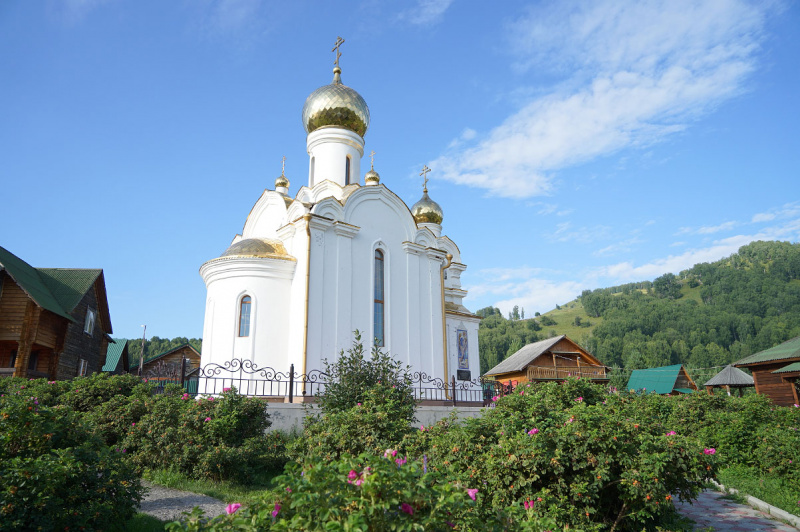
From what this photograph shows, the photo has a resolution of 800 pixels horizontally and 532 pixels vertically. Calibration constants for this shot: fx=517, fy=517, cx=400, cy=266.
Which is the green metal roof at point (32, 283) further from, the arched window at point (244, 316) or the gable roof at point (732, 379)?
the gable roof at point (732, 379)

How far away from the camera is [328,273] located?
13516 mm

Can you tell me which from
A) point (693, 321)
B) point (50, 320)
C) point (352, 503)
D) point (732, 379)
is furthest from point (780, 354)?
point (693, 321)

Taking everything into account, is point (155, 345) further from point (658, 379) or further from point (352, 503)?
point (352, 503)

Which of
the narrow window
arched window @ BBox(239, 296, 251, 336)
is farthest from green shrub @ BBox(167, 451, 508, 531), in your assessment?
the narrow window

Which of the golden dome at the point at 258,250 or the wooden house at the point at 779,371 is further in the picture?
the wooden house at the point at 779,371

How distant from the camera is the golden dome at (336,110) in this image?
17.5 meters

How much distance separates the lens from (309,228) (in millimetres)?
13398

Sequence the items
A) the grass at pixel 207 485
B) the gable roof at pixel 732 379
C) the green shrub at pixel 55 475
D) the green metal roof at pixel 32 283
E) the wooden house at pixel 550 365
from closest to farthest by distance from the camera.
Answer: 1. the green shrub at pixel 55 475
2. the grass at pixel 207 485
3. the green metal roof at pixel 32 283
4. the gable roof at pixel 732 379
5. the wooden house at pixel 550 365

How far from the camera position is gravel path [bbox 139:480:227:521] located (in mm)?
5406

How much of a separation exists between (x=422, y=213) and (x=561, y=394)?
1740cm

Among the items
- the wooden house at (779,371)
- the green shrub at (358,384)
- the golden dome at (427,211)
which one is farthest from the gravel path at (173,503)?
the wooden house at (779,371)

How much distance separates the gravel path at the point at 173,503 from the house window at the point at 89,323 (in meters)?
15.7

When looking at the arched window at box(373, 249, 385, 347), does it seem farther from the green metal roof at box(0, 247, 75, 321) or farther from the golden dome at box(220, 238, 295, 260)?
the green metal roof at box(0, 247, 75, 321)

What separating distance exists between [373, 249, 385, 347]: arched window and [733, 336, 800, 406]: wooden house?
14734 millimetres
